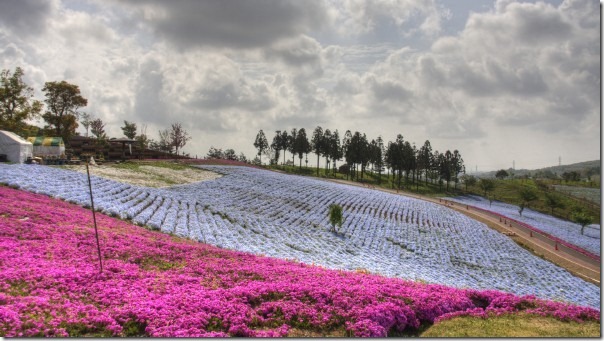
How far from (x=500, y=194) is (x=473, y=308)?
108291 mm

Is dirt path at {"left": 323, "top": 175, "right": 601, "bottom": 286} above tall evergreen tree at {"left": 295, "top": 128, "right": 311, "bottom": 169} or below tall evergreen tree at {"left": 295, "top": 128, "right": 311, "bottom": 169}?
below

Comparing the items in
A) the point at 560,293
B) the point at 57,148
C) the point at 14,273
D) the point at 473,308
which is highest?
Result: the point at 57,148

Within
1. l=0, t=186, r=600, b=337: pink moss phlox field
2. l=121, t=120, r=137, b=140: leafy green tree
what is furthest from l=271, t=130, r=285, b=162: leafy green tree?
l=0, t=186, r=600, b=337: pink moss phlox field

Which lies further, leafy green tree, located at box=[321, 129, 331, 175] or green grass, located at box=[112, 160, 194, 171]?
leafy green tree, located at box=[321, 129, 331, 175]

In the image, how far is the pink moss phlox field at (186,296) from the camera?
11914 mm

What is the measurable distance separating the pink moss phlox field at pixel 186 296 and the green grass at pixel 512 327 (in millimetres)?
547

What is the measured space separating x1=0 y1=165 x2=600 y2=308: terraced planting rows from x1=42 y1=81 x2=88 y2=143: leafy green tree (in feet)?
135

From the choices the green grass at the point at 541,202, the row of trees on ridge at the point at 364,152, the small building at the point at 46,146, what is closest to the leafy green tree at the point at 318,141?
the row of trees on ridge at the point at 364,152

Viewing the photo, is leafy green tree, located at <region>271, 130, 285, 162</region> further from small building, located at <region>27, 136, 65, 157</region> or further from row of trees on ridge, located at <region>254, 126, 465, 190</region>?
small building, located at <region>27, 136, 65, 157</region>

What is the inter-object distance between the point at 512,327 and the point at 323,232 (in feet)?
80.2

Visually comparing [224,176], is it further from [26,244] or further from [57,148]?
[26,244]

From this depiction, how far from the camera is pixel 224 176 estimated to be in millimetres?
61875

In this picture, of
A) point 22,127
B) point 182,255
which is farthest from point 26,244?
point 22,127

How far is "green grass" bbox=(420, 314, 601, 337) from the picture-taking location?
529 inches
